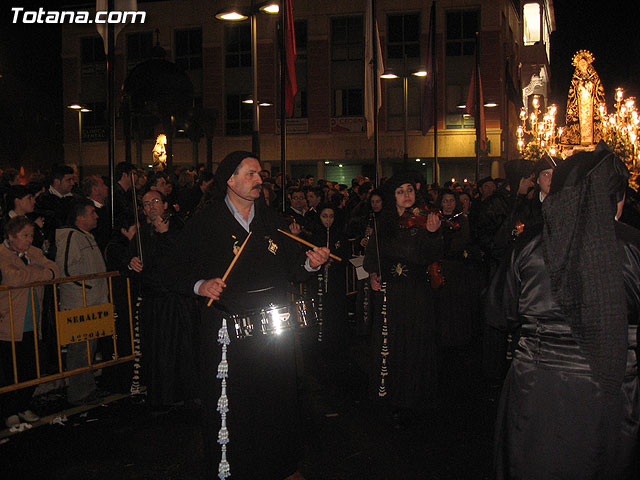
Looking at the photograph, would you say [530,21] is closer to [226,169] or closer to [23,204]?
[23,204]

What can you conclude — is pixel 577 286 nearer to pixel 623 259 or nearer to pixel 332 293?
pixel 623 259

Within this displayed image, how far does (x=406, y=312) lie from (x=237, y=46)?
118ft

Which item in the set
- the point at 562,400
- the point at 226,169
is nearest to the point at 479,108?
the point at 226,169

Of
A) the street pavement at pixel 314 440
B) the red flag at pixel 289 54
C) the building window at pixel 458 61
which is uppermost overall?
the building window at pixel 458 61

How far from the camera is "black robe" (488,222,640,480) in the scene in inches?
136

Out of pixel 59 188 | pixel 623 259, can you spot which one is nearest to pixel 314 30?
pixel 59 188

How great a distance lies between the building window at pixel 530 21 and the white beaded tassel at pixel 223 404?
177ft

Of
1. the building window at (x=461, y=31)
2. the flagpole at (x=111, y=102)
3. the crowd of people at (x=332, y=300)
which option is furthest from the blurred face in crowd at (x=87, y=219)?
the building window at (x=461, y=31)

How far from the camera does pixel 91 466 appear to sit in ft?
19.2

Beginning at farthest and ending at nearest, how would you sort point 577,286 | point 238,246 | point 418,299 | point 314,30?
point 314,30 → point 418,299 → point 238,246 → point 577,286

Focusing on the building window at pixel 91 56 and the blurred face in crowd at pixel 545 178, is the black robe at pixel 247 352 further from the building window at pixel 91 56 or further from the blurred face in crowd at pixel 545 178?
the building window at pixel 91 56

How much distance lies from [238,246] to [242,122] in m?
35.9

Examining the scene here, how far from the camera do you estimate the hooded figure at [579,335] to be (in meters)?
3.35

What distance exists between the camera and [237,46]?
40531 mm
